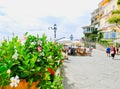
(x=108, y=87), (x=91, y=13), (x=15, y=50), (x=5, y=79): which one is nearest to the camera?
(x=5, y=79)

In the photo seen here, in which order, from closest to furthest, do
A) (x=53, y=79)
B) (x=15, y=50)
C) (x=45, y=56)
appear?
(x=15, y=50) → (x=45, y=56) → (x=53, y=79)

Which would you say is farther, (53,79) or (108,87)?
(108,87)

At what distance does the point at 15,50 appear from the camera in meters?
5.20

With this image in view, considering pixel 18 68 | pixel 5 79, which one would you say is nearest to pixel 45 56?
pixel 18 68

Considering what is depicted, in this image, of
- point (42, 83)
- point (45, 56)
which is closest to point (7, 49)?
point (42, 83)

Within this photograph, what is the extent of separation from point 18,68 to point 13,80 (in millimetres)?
1326

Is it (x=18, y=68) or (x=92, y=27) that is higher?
(x=92, y=27)

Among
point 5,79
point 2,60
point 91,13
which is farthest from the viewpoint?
point 91,13

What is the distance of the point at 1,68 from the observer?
3.77 meters

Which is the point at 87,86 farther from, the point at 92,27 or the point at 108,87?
the point at 92,27

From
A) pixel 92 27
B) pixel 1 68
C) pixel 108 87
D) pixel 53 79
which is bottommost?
pixel 108 87

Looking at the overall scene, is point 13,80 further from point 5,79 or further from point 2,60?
point 2,60

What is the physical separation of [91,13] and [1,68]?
110485 millimetres

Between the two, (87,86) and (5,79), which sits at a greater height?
(5,79)
